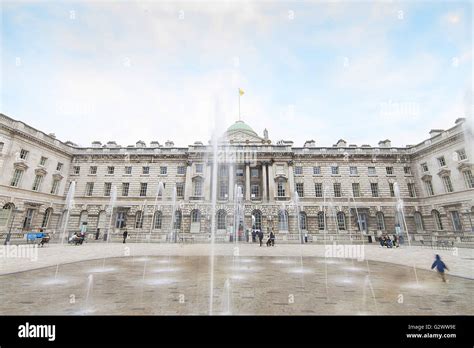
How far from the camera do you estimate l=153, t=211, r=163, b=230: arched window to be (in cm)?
3158

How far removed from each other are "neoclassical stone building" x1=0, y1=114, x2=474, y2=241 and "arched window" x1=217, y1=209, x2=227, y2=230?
0.15 meters

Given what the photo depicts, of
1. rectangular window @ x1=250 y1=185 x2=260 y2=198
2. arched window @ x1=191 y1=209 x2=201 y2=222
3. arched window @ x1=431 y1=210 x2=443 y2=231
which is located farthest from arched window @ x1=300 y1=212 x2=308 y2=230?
arched window @ x1=431 y1=210 x2=443 y2=231

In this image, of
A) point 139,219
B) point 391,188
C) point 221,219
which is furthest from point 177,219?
point 391,188

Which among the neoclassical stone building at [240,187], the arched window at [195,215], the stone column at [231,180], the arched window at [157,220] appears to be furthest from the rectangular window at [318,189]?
the arched window at [157,220]

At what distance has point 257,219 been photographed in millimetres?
30750

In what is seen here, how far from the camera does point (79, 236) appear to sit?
23.3 meters

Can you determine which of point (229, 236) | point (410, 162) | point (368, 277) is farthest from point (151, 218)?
point (410, 162)

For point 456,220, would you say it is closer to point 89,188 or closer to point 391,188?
point 391,188

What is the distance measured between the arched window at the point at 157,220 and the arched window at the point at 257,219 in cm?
1430

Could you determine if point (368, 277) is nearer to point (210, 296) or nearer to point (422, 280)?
point (422, 280)

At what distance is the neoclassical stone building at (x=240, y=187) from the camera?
27.2 m

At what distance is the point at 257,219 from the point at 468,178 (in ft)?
84.5

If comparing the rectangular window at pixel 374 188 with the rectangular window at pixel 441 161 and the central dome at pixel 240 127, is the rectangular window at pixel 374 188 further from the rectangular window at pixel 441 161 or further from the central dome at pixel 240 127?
the central dome at pixel 240 127
